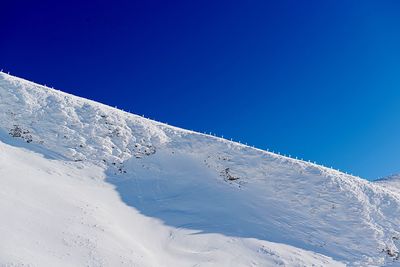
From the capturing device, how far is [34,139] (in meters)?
26.8

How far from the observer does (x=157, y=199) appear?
2461 centimetres

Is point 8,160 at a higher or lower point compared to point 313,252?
higher

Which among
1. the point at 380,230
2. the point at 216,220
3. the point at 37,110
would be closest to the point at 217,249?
the point at 216,220

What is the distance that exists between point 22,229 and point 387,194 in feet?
72.8

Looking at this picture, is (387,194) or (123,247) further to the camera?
(387,194)

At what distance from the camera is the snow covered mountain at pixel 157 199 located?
713 inches

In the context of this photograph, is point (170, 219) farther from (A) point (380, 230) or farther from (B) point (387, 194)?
(B) point (387, 194)

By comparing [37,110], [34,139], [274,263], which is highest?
[37,110]

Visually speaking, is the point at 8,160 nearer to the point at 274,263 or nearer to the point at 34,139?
the point at 34,139

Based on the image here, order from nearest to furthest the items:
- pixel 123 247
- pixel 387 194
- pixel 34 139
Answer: pixel 123 247
pixel 34 139
pixel 387 194

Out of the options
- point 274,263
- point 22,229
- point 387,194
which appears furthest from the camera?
point 387,194

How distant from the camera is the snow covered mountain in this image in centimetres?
1812

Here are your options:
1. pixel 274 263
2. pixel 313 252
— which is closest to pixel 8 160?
pixel 274 263

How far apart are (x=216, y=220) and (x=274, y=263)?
13.8 ft
